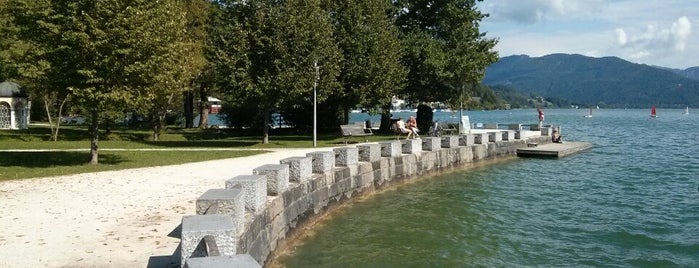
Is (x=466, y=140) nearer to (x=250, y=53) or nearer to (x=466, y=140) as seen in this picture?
(x=466, y=140)

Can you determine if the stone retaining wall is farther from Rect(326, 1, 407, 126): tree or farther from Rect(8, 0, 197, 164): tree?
Rect(8, 0, 197, 164): tree

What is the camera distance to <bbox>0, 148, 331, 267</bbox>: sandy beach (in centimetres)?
779

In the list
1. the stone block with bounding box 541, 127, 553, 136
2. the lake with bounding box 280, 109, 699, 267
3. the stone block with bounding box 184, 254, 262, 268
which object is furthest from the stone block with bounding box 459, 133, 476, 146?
the stone block with bounding box 184, 254, 262, 268

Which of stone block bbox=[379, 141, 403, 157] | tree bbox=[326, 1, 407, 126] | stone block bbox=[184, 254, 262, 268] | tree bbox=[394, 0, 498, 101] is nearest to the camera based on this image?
stone block bbox=[184, 254, 262, 268]

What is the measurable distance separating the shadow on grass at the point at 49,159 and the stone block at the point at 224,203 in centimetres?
1298

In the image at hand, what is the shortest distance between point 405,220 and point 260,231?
6.11m

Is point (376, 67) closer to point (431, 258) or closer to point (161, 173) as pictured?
point (161, 173)

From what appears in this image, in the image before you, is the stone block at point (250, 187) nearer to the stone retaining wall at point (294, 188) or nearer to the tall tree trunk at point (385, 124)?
the stone retaining wall at point (294, 188)

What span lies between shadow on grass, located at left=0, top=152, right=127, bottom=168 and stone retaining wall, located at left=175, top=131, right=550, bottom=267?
8.73 metres

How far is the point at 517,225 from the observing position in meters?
15.0

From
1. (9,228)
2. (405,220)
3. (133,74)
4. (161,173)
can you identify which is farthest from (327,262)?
(133,74)

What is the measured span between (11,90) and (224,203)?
159 feet

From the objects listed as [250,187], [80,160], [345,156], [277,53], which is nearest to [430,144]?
[345,156]

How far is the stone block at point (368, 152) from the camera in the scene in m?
19.9
